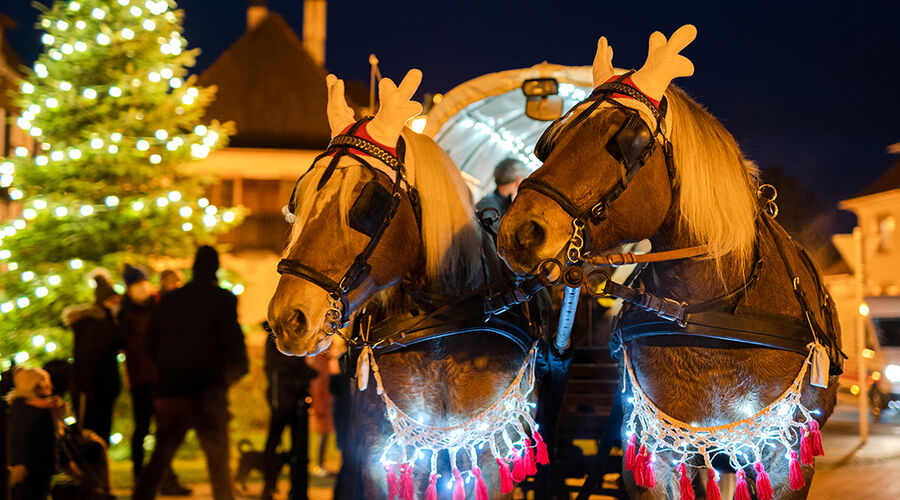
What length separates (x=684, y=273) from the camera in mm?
3006

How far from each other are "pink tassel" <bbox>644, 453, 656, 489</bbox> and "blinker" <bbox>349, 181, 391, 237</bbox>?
1358 mm

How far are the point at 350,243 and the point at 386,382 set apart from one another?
0.63m

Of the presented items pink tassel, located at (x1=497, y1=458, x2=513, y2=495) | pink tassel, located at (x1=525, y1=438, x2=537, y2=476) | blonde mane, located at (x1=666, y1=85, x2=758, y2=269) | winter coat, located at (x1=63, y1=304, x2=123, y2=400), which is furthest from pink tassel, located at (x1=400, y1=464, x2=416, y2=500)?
winter coat, located at (x1=63, y1=304, x2=123, y2=400)

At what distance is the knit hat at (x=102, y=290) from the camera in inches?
279

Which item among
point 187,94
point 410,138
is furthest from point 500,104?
point 187,94

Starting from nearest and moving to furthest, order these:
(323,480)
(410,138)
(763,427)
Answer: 1. (763,427)
2. (410,138)
3. (323,480)

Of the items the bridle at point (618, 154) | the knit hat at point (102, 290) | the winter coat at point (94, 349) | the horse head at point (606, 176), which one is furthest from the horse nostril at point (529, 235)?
the knit hat at point (102, 290)

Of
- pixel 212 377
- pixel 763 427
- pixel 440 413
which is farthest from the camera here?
pixel 212 377

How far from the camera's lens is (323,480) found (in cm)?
868

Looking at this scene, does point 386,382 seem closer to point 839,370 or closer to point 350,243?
point 350,243

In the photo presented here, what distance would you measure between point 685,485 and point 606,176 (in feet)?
3.96

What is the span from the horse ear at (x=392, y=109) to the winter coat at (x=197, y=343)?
305 cm

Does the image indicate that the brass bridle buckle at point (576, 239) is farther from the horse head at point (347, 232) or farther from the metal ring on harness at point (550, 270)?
the horse head at point (347, 232)

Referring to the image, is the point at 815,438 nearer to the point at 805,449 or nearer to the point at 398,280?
the point at 805,449
